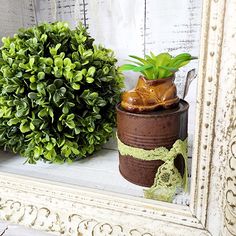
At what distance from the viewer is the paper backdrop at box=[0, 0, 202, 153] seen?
528 millimetres

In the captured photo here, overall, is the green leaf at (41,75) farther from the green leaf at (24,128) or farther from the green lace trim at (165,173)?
the green lace trim at (165,173)

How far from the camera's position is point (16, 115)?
46 cm

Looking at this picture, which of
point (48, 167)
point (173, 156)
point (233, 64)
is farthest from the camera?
point (48, 167)

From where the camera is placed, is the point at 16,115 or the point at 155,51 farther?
the point at 155,51

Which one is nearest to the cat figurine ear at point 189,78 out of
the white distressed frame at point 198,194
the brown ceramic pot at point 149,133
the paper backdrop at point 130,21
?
the paper backdrop at point 130,21

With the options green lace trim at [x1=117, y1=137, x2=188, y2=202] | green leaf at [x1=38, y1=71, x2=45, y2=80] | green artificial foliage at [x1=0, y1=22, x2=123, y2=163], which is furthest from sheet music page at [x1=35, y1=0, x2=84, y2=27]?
green lace trim at [x1=117, y1=137, x2=188, y2=202]

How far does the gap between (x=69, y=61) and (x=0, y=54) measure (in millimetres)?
146

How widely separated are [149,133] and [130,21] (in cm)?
29

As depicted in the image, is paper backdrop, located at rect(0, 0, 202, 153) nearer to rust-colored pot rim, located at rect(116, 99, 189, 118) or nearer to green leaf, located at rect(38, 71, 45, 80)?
rust-colored pot rim, located at rect(116, 99, 189, 118)

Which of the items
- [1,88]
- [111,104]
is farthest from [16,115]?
[111,104]

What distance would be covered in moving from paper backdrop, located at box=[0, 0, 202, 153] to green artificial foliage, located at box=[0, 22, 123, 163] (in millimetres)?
98

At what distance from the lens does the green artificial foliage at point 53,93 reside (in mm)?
455

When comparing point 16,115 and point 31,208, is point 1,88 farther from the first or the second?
point 31,208

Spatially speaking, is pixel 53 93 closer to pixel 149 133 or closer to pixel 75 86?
pixel 75 86
